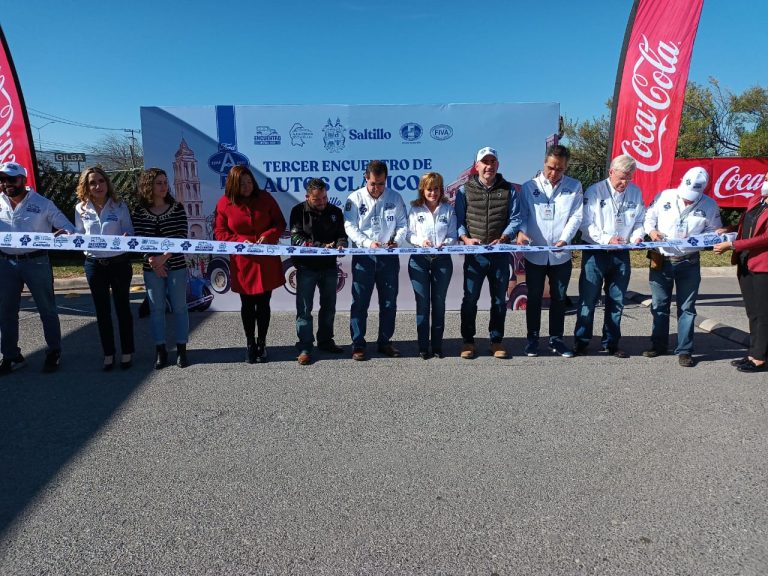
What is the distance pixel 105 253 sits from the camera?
15.6ft

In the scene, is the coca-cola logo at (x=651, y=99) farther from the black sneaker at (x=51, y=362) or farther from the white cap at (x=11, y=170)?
the black sneaker at (x=51, y=362)

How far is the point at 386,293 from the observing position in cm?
535

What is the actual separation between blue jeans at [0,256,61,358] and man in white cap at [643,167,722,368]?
5811 mm

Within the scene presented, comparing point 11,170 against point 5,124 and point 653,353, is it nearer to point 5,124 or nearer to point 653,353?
point 5,124

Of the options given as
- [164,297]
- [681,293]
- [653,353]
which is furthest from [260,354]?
[681,293]

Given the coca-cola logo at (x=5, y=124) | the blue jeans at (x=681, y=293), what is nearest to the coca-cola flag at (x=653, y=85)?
the blue jeans at (x=681, y=293)

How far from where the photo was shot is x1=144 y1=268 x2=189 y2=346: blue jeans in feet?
16.1

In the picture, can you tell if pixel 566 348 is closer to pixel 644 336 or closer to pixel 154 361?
pixel 644 336

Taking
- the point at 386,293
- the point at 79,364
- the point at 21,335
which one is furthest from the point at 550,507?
the point at 21,335

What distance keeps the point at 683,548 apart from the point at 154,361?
4741 mm

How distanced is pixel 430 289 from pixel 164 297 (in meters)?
2.62

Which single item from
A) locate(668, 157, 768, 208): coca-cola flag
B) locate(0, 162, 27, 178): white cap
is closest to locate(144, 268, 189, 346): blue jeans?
locate(0, 162, 27, 178): white cap

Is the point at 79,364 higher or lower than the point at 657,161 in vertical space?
lower

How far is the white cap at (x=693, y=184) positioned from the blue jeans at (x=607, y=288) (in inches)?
29.0
